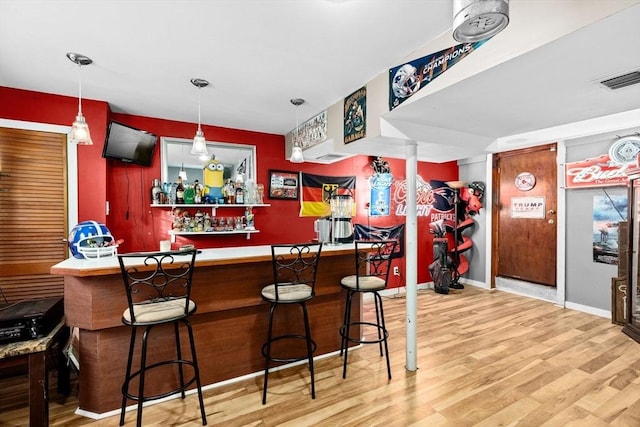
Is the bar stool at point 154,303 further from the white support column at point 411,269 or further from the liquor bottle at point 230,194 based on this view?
the liquor bottle at point 230,194

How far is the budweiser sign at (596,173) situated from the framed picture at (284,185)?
400 centimetres

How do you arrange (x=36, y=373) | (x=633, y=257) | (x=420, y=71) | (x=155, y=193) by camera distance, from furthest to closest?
(x=155, y=193)
(x=633, y=257)
(x=420, y=71)
(x=36, y=373)

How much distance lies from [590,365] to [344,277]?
7.88ft

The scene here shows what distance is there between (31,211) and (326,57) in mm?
3213

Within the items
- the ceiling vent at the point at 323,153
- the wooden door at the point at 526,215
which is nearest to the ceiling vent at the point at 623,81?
the ceiling vent at the point at 323,153

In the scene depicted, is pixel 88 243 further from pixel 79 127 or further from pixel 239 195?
pixel 239 195

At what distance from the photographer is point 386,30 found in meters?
2.03

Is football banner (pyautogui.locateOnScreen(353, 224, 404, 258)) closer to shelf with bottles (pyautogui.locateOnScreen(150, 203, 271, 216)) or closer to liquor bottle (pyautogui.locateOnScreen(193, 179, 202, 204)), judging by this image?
shelf with bottles (pyautogui.locateOnScreen(150, 203, 271, 216))

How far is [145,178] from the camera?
3844 millimetres

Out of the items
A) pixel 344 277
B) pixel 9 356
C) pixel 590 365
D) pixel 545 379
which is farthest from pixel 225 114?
pixel 590 365

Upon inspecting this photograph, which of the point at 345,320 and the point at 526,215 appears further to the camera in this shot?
the point at 526,215

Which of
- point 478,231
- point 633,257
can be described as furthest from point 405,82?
point 478,231

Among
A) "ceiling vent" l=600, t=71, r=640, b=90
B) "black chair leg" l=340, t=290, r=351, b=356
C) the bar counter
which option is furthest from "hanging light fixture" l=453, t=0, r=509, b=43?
"black chair leg" l=340, t=290, r=351, b=356

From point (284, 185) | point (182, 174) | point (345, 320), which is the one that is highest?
point (182, 174)
